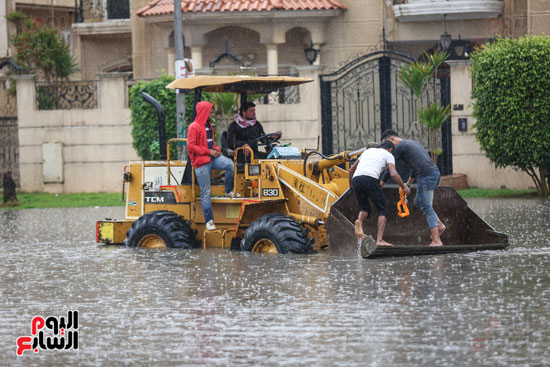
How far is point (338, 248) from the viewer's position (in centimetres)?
1498

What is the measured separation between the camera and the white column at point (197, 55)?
1356 inches

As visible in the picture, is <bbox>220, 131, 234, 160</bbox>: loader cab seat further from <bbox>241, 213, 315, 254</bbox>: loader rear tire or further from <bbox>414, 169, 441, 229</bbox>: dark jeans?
A: <bbox>414, 169, 441, 229</bbox>: dark jeans

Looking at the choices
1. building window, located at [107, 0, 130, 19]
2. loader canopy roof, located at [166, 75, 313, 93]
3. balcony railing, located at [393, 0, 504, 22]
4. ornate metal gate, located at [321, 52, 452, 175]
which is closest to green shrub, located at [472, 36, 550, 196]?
ornate metal gate, located at [321, 52, 452, 175]

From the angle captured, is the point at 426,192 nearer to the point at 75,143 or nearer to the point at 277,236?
the point at 277,236

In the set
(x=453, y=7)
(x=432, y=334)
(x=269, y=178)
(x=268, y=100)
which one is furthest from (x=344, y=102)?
(x=432, y=334)

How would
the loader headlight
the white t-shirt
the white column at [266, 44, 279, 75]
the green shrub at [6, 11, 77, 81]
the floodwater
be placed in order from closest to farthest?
the floodwater → the white t-shirt → the loader headlight → the white column at [266, 44, 279, 75] → the green shrub at [6, 11, 77, 81]

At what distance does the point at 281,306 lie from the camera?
438 inches

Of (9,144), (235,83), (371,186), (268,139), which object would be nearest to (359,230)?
(371,186)

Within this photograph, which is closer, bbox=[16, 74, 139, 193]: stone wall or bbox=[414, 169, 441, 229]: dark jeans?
bbox=[414, 169, 441, 229]: dark jeans

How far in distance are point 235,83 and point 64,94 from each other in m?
15.4

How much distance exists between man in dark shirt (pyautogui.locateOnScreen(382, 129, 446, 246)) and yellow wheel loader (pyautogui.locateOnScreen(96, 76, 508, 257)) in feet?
1.12

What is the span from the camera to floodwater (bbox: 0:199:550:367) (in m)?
8.90

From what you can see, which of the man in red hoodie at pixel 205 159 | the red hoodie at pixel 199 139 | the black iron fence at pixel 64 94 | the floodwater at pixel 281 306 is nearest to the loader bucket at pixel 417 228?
A: the floodwater at pixel 281 306

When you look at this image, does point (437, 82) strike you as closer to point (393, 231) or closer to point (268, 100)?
point (268, 100)
